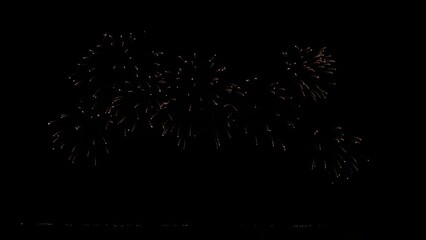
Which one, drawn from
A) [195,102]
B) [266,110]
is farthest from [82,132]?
[266,110]

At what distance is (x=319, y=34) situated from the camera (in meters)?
14.1

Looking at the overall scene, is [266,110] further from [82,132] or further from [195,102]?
[82,132]

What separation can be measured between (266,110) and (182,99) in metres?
2.11

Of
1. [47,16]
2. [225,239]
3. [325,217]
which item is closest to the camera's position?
[225,239]

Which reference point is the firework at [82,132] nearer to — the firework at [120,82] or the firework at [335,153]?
the firework at [120,82]

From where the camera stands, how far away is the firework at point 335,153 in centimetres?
1248

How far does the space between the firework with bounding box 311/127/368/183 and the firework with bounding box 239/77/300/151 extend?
72cm

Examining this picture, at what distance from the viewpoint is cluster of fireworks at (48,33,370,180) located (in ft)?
37.4

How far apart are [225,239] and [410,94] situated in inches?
284

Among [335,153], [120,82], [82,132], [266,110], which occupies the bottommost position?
[335,153]

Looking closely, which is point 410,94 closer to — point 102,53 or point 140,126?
point 140,126

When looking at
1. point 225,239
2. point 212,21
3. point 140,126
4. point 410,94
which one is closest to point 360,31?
point 410,94

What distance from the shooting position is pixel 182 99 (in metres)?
11.4

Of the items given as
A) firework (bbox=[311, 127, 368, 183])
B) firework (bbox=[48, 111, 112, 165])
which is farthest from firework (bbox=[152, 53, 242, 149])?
firework (bbox=[311, 127, 368, 183])
